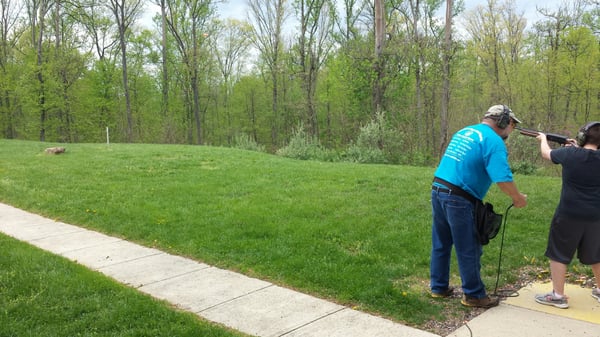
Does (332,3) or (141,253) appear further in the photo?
(332,3)

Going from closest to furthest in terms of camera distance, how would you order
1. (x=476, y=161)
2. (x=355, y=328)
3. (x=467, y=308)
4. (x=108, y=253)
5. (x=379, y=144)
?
(x=355, y=328) → (x=476, y=161) → (x=467, y=308) → (x=108, y=253) → (x=379, y=144)

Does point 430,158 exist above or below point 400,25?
below

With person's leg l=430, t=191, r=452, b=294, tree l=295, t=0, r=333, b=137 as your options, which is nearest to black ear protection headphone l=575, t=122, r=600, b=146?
person's leg l=430, t=191, r=452, b=294

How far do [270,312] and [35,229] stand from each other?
17.2 ft

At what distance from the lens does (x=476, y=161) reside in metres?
4.18

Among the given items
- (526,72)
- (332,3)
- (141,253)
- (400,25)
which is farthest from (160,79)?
(141,253)

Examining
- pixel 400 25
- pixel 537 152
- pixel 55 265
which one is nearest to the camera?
pixel 55 265

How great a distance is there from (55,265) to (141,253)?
1133 millimetres

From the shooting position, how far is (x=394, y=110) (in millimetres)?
26547

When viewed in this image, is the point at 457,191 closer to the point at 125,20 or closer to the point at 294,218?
the point at 294,218

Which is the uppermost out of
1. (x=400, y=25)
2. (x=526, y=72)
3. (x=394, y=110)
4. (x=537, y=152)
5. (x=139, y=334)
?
(x=400, y=25)

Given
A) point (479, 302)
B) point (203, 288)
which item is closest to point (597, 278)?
point (479, 302)

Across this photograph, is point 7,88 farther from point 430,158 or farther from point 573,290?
point 573,290

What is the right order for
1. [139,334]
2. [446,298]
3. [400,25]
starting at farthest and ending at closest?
[400,25], [446,298], [139,334]
